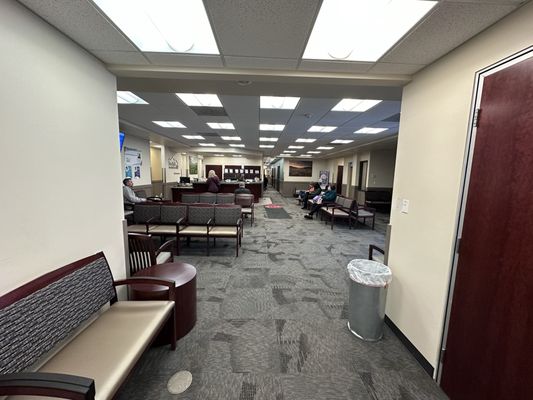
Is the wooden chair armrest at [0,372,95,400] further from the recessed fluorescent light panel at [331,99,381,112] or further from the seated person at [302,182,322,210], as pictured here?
the seated person at [302,182,322,210]

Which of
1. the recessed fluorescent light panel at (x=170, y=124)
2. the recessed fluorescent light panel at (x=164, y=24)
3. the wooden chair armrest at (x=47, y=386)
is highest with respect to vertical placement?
the recessed fluorescent light panel at (x=170, y=124)

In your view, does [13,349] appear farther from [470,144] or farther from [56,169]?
[470,144]

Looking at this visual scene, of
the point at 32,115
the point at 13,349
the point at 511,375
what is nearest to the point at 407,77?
the point at 511,375

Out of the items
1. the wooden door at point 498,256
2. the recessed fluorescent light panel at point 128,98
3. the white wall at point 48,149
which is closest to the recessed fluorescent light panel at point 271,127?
the recessed fluorescent light panel at point 128,98

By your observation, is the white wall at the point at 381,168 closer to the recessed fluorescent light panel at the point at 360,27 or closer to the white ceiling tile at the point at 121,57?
the recessed fluorescent light panel at the point at 360,27

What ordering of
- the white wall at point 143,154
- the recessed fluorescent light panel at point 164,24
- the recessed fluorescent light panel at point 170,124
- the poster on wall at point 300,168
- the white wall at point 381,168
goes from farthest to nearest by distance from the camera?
the poster on wall at point 300,168 → the white wall at point 381,168 → the white wall at point 143,154 → the recessed fluorescent light panel at point 170,124 → the recessed fluorescent light panel at point 164,24

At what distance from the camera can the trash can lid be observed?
204cm

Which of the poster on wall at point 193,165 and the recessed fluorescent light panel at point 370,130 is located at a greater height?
the recessed fluorescent light panel at point 370,130

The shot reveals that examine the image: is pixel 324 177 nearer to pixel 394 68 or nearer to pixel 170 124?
pixel 170 124

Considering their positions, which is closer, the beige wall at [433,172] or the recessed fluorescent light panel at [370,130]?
the beige wall at [433,172]

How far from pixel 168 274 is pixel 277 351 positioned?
1.23 m

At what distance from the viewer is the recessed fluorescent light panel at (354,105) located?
348 cm

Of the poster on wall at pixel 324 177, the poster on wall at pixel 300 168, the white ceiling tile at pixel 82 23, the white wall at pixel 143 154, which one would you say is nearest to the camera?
the white ceiling tile at pixel 82 23

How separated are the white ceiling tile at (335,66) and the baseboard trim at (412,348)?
8.04ft
